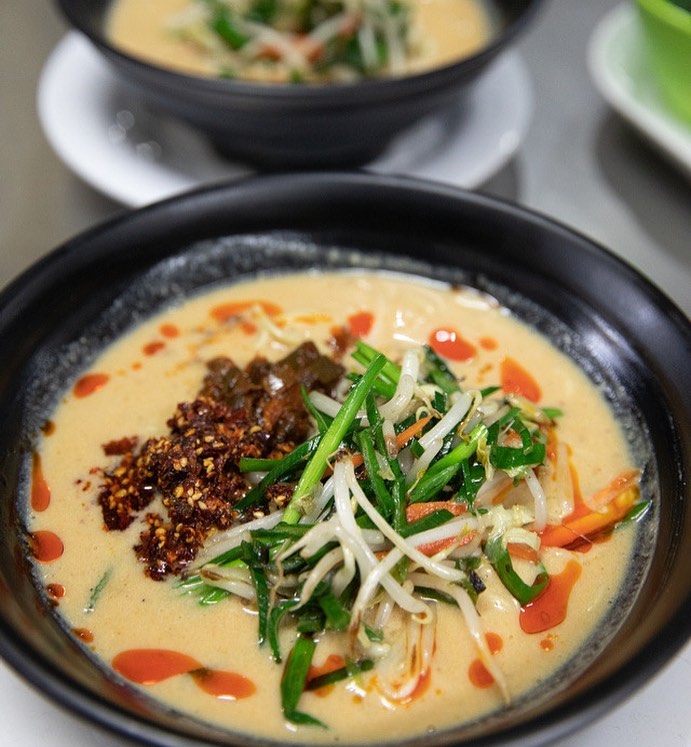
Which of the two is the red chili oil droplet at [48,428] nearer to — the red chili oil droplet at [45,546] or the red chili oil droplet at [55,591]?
the red chili oil droplet at [45,546]

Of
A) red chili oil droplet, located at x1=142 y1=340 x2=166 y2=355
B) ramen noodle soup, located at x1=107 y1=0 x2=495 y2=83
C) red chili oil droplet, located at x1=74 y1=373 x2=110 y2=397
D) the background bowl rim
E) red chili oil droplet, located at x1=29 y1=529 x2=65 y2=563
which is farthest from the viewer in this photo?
ramen noodle soup, located at x1=107 y1=0 x2=495 y2=83

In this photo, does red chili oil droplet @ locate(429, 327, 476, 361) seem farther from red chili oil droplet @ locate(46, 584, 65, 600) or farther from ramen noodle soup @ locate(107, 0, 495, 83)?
ramen noodle soup @ locate(107, 0, 495, 83)

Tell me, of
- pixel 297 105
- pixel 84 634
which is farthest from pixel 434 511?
pixel 297 105

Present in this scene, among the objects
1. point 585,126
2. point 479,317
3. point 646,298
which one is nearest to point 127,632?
point 479,317

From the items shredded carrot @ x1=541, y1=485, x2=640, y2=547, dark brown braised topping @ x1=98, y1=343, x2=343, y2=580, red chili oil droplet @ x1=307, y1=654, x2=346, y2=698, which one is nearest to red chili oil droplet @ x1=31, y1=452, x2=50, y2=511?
dark brown braised topping @ x1=98, y1=343, x2=343, y2=580

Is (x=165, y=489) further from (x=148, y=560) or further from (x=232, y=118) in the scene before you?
(x=232, y=118)

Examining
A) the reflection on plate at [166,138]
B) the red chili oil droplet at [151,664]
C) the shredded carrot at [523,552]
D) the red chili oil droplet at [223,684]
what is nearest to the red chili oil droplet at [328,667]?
the red chili oil droplet at [223,684]
